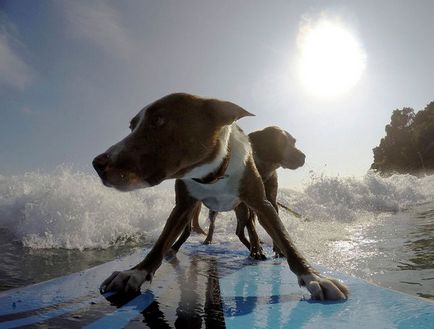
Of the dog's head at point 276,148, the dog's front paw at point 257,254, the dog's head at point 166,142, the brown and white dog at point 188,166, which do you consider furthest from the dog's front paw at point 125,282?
the dog's head at point 276,148

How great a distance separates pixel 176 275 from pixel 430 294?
5.85 feet

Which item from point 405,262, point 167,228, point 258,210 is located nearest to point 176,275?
point 167,228

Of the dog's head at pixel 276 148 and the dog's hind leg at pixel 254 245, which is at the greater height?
the dog's head at pixel 276 148

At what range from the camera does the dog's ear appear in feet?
8.23

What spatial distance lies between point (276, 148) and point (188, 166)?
2.54 m

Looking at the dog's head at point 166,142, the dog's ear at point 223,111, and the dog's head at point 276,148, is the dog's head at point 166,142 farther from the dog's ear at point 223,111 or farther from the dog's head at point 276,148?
the dog's head at point 276,148

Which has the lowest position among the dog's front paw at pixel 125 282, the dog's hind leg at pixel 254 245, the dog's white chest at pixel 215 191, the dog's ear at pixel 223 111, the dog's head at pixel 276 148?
the dog's front paw at pixel 125 282

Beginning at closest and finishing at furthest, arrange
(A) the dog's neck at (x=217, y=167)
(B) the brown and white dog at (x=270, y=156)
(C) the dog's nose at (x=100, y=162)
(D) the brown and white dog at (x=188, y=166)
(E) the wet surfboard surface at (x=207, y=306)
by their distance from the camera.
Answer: (E) the wet surfboard surface at (x=207, y=306) < (C) the dog's nose at (x=100, y=162) < (D) the brown and white dog at (x=188, y=166) < (A) the dog's neck at (x=217, y=167) < (B) the brown and white dog at (x=270, y=156)

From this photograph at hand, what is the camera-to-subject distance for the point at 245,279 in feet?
9.10

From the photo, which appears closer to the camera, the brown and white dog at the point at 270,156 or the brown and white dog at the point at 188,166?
the brown and white dog at the point at 188,166

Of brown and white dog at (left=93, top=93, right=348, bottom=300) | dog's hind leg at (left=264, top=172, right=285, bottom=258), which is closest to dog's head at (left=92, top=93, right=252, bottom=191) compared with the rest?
brown and white dog at (left=93, top=93, right=348, bottom=300)

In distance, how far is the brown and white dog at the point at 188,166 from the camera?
2129mm

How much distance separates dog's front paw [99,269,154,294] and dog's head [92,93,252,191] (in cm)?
61

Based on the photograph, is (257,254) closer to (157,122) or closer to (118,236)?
(157,122)
